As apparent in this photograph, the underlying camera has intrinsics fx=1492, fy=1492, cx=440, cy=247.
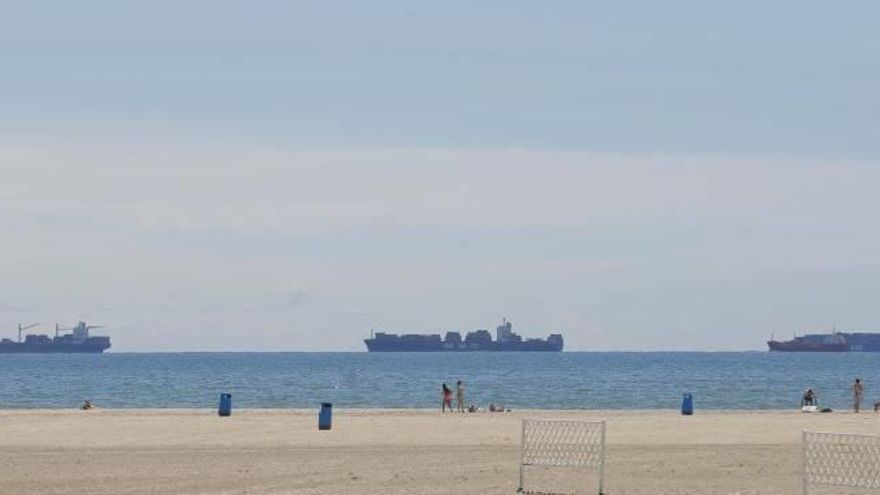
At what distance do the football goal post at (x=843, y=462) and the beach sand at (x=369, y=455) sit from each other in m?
1.38

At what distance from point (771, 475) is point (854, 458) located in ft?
15.6

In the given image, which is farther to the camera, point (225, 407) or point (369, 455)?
point (225, 407)

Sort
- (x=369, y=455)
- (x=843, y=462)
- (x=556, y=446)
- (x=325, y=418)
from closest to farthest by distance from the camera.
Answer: (x=843, y=462) → (x=556, y=446) → (x=369, y=455) → (x=325, y=418)

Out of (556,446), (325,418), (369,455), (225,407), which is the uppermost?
(225,407)

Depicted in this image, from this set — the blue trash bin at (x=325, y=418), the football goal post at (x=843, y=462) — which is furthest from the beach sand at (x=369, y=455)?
the football goal post at (x=843, y=462)

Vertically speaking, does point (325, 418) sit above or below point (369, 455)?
above

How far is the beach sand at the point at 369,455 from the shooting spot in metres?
29.2

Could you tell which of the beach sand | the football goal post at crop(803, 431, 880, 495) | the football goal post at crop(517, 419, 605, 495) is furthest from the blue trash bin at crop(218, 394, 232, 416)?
the football goal post at crop(803, 431, 880, 495)

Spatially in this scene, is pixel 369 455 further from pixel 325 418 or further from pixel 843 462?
pixel 843 462

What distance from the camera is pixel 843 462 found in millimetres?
25688

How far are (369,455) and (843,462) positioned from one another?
14290 millimetres

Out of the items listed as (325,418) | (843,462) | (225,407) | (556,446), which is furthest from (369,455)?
(225,407)

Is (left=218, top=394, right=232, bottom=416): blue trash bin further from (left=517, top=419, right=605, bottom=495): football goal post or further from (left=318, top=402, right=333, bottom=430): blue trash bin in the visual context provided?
(left=517, top=419, right=605, bottom=495): football goal post

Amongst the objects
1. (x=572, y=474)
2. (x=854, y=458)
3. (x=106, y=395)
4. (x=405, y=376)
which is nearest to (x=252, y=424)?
(x=572, y=474)
